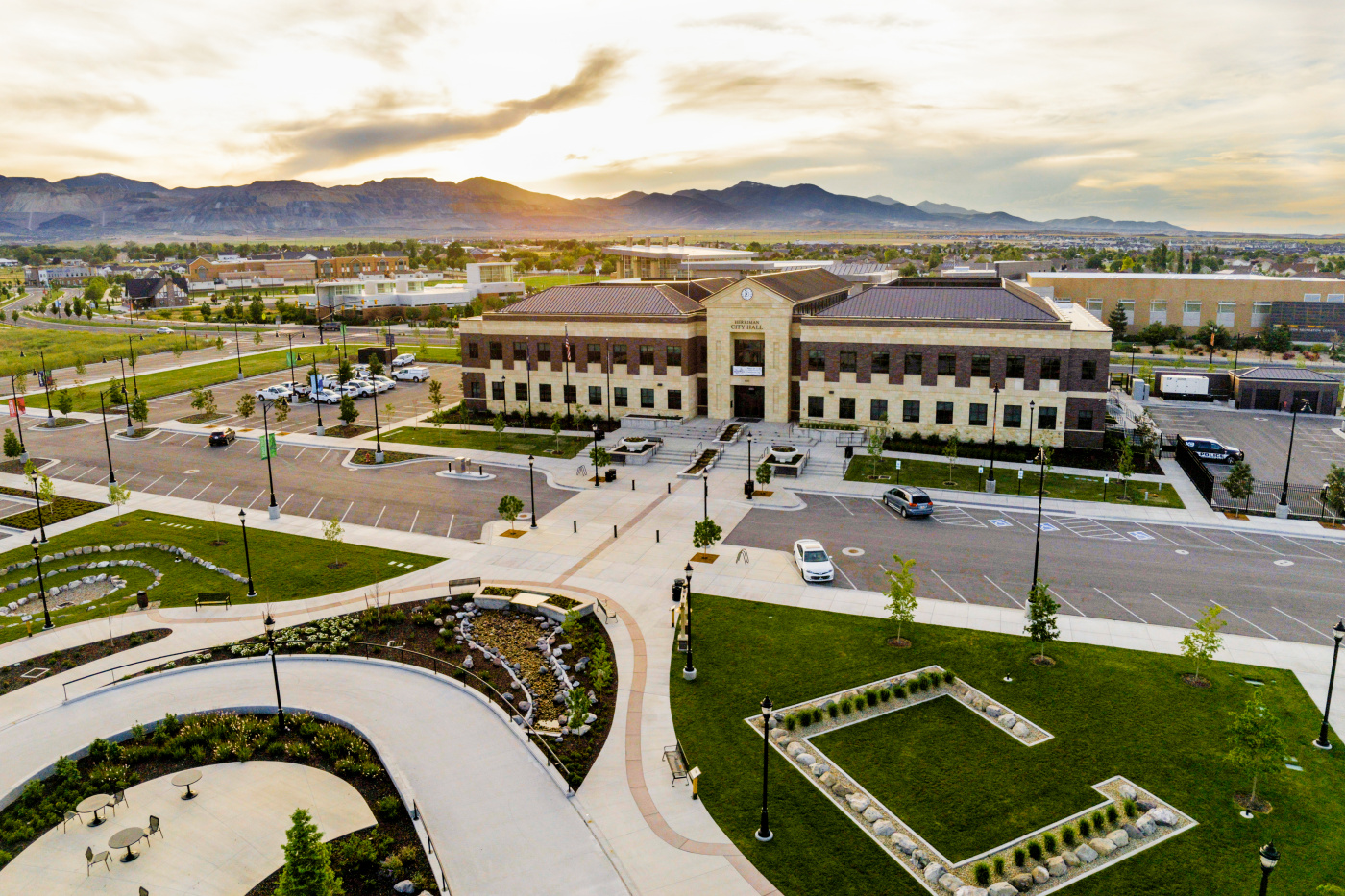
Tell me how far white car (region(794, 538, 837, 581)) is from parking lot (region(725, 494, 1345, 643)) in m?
1.03

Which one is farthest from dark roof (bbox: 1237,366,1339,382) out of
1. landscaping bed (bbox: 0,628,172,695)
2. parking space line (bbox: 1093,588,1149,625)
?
landscaping bed (bbox: 0,628,172,695)

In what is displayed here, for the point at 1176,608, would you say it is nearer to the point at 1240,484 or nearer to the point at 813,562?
the point at 813,562

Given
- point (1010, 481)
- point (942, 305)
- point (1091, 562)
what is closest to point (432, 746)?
point (1091, 562)

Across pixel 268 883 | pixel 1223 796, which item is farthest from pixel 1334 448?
pixel 268 883

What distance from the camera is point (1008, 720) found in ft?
87.9

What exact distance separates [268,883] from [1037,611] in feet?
86.0

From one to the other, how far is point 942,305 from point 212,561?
179 ft

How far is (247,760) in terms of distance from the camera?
2548cm

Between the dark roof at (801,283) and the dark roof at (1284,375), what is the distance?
133ft

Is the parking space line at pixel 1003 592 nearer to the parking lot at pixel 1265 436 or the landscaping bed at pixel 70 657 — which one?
the parking lot at pixel 1265 436

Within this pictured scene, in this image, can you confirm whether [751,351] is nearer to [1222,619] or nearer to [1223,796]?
[1222,619]

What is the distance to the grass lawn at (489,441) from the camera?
6519 centimetres

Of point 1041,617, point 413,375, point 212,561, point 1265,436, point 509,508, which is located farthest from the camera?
point 413,375

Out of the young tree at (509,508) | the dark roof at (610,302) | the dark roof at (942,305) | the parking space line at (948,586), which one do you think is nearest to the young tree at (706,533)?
the young tree at (509,508)
